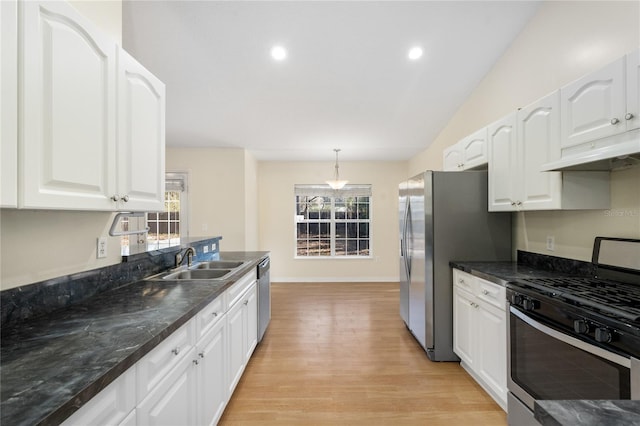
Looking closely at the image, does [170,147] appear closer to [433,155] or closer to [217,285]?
[217,285]

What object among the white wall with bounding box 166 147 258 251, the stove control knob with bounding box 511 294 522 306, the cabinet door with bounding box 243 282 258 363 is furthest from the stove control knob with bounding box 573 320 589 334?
the white wall with bounding box 166 147 258 251

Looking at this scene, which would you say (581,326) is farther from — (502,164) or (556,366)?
(502,164)

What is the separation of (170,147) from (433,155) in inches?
175

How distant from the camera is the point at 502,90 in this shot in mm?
2992

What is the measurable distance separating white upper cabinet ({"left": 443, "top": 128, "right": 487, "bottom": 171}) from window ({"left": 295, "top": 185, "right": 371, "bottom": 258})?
279 centimetres

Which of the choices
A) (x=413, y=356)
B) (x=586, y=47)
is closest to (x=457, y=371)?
(x=413, y=356)

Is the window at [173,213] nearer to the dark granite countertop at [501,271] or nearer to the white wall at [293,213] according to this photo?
the white wall at [293,213]

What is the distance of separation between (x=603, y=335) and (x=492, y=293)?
0.83 metres

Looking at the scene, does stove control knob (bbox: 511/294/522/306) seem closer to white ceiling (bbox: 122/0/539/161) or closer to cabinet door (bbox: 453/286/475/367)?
cabinet door (bbox: 453/286/475/367)

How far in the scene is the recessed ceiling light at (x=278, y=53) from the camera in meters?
2.94

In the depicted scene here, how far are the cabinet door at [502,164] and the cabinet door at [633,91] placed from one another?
76 cm

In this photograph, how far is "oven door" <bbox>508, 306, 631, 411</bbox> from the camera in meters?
1.17

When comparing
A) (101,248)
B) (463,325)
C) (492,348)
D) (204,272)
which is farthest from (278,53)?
(492,348)

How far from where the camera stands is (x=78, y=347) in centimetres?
91
